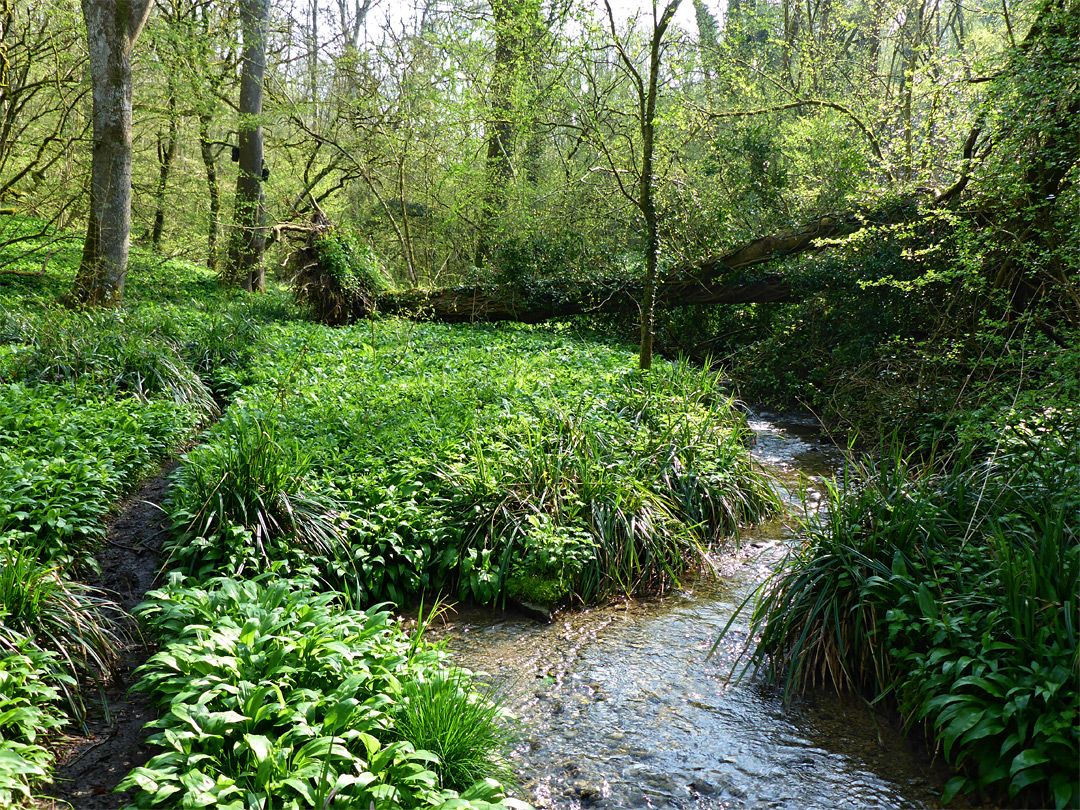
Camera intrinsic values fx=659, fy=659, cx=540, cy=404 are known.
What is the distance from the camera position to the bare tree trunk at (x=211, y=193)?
526 inches

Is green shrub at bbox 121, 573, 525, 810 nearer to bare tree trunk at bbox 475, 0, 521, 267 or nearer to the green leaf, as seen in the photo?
the green leaf

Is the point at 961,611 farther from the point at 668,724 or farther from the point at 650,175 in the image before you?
the point at 650,175

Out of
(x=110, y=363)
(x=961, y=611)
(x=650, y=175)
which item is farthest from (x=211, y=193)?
(x=961, y=611)

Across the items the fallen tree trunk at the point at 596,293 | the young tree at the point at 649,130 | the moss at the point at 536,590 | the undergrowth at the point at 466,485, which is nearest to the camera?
the undergrowth at the point at 466,485

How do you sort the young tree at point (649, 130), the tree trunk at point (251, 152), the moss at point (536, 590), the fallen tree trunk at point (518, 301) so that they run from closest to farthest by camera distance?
the moss at point (536, 590)
the young tree at point (649, 130)
the fallen tree trunk at point (518, 301)
the tree trunk at point (251, 152)

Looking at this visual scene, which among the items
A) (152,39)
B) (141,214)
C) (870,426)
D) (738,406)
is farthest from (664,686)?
(141,214)

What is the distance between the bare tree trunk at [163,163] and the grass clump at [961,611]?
14.4 metres

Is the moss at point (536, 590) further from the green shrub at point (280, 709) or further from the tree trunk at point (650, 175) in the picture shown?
the tree trunk at point (650, 175)

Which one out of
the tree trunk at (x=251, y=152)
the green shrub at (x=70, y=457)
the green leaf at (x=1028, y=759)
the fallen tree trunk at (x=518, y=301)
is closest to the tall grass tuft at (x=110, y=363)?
the green shrub at (x=70, y=457)

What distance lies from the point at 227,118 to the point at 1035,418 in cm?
1656

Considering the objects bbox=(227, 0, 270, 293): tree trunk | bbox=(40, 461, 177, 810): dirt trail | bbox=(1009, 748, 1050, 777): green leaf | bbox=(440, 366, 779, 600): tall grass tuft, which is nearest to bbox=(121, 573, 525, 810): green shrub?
bbox=(40, 461, 177, 810): dirt trail

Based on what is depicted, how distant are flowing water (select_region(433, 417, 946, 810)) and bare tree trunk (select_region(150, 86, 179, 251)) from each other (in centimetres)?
1317

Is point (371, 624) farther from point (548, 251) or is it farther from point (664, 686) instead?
point (548, 251)

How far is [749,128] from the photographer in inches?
509
